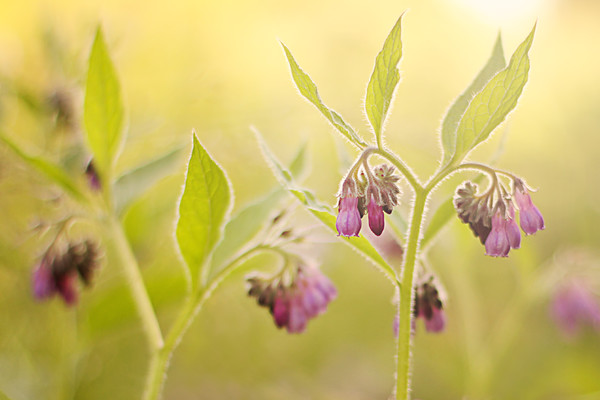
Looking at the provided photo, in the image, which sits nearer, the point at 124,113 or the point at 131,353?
the point at 124,113

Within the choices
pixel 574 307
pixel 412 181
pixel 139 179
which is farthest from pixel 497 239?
pixel 574 307

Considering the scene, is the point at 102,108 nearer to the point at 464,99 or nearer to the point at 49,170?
the point at 49,170

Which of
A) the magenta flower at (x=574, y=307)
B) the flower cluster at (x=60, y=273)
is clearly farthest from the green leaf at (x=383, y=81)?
the magenta flower at (x=574, y=307)

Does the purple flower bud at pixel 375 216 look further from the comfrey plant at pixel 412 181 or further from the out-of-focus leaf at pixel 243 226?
the out-of-focus leaf at pixel 243 226

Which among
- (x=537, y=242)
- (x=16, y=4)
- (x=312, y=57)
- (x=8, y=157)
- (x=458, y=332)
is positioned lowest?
(x=8, y=157)

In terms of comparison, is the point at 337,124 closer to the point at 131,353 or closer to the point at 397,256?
the point at 397,256

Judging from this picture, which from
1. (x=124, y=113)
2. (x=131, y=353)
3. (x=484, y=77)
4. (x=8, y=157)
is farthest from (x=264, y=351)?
(x=484, y=77)
